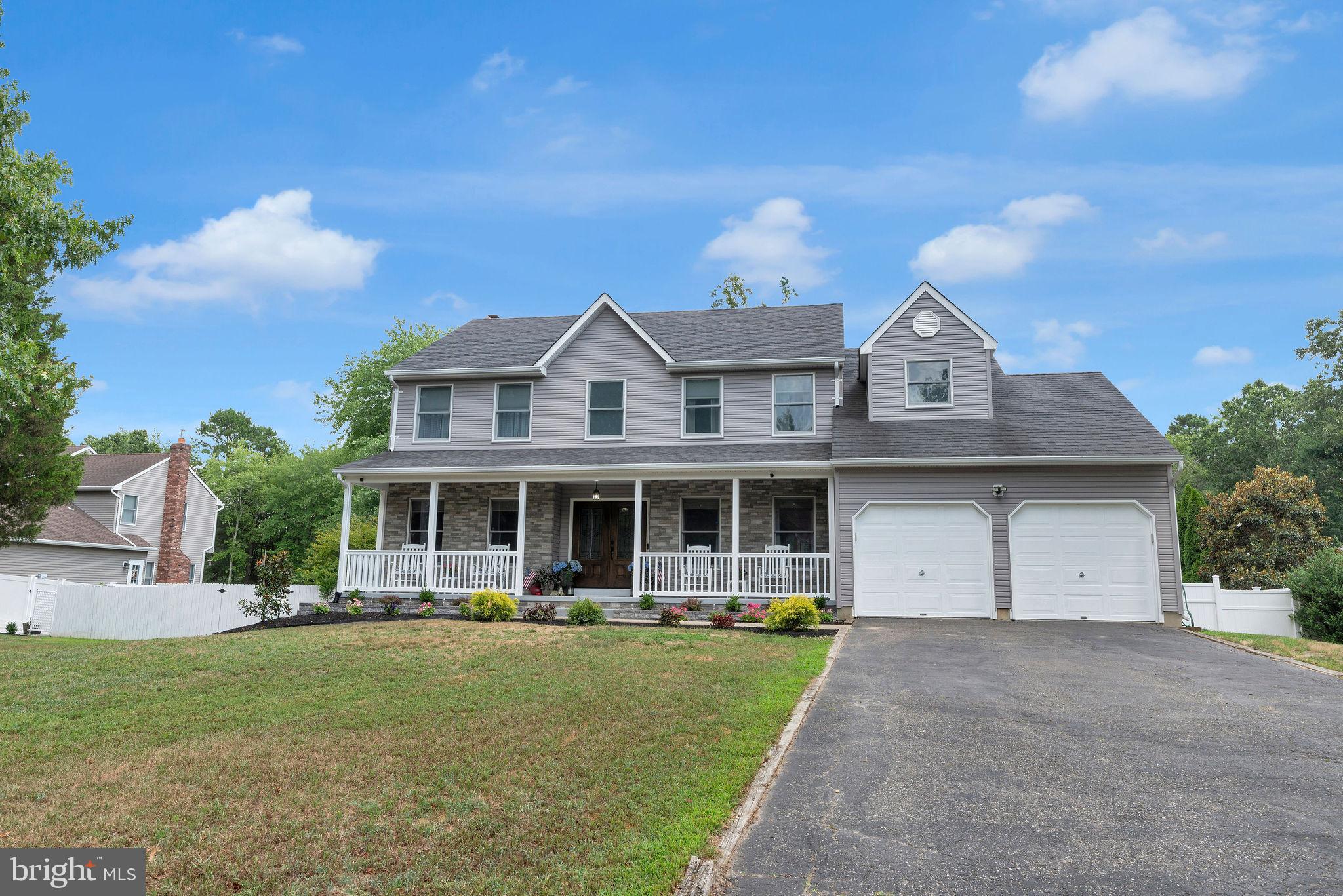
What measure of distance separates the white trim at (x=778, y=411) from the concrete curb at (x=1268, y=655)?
26.5ft

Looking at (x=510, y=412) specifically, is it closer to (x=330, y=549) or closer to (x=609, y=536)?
(x=609, y=536)

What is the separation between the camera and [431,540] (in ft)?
57.9

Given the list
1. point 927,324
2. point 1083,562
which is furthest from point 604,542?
point 1083,562

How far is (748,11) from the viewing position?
1627cm

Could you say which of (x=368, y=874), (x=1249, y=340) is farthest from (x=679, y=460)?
(x=1249, y=340)

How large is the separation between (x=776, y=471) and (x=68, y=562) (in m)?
25.3

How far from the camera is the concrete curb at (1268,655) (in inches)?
405

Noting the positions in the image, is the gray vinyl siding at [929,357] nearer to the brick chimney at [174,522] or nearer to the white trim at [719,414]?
the white trim at [719,414]

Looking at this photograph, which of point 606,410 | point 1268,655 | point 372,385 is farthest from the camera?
point 372,385

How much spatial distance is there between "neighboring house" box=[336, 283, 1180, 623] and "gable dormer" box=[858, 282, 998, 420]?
4 centimetres

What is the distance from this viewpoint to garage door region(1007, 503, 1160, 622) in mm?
15203

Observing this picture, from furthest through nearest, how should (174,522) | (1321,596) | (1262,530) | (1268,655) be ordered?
(174,522) → (1262,530) → (1321,596) → (1268,655)

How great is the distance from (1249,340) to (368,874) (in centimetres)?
4222

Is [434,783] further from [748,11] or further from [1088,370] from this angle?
[1088,370]
